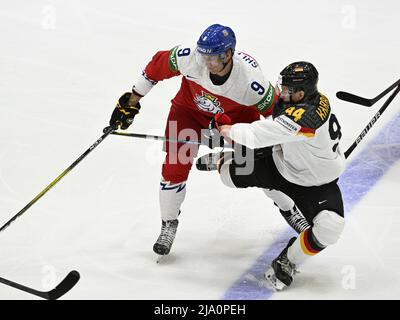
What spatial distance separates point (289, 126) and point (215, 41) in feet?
1.72

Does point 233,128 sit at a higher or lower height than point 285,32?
higher

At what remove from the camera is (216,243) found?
415cm

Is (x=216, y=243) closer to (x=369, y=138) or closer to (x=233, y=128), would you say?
(x=233, y=128)

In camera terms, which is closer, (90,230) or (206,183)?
(90,230)

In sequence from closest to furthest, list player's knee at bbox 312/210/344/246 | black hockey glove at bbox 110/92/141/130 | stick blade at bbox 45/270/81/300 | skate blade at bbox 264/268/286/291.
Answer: stick blade at bbox 45/270/81/300, player's knee at bbox 312/210/344/246, skate blade at bbox 264/268/286/291, black hockey glove at bbox 110/92/141/130

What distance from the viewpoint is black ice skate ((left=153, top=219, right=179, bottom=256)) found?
392cm

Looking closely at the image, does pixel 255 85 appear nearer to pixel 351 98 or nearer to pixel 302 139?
pixel 302 139

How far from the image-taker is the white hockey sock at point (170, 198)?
3.94 m

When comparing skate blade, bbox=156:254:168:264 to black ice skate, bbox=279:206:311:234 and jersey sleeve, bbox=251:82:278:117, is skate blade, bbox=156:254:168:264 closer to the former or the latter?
black ice skate, bbox=279:206:311:234

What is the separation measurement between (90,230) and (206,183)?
2.65 feet

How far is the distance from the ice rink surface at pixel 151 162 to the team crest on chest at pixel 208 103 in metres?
0.70

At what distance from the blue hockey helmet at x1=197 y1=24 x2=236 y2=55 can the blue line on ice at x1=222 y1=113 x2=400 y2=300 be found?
1.09 meters

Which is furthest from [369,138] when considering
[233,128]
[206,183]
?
[233,128]

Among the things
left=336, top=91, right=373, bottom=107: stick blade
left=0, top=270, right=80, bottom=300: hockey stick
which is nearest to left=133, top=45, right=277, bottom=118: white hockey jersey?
left=336, top=91, right=373, bottom=107: stick blade
